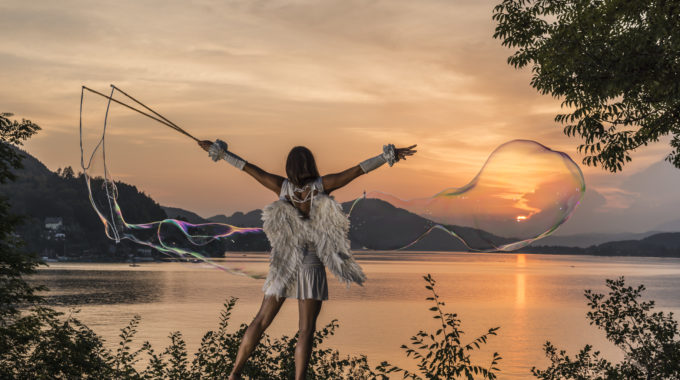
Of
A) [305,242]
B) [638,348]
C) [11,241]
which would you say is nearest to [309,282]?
[305,242]

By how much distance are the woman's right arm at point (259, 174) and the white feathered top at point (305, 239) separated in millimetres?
192

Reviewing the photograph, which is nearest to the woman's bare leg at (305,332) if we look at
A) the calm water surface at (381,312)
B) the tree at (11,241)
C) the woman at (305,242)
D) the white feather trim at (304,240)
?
the woman at (305,242)

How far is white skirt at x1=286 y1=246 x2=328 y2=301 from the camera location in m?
6.46

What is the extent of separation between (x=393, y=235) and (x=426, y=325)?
59791 mm

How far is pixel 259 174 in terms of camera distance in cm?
676

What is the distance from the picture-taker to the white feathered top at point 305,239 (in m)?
6.53

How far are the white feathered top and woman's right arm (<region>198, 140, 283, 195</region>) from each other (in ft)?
0.63

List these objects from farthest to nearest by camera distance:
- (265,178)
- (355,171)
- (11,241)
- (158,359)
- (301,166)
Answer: (11,241), (158,359), (265,178), (301,166), (355,171)

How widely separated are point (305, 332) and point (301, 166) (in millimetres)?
1446

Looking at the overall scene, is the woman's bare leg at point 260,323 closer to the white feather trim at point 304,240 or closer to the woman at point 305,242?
the woman at point 305,242

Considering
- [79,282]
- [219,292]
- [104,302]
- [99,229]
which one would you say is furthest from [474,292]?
[99,229]

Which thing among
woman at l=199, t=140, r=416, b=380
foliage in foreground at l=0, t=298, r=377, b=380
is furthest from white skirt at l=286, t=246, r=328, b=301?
foliage in foreground at l=0, t=298, r=377, b=380

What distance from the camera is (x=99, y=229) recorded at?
17662 cm

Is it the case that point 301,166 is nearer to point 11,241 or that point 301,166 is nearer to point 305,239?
point 305,239
